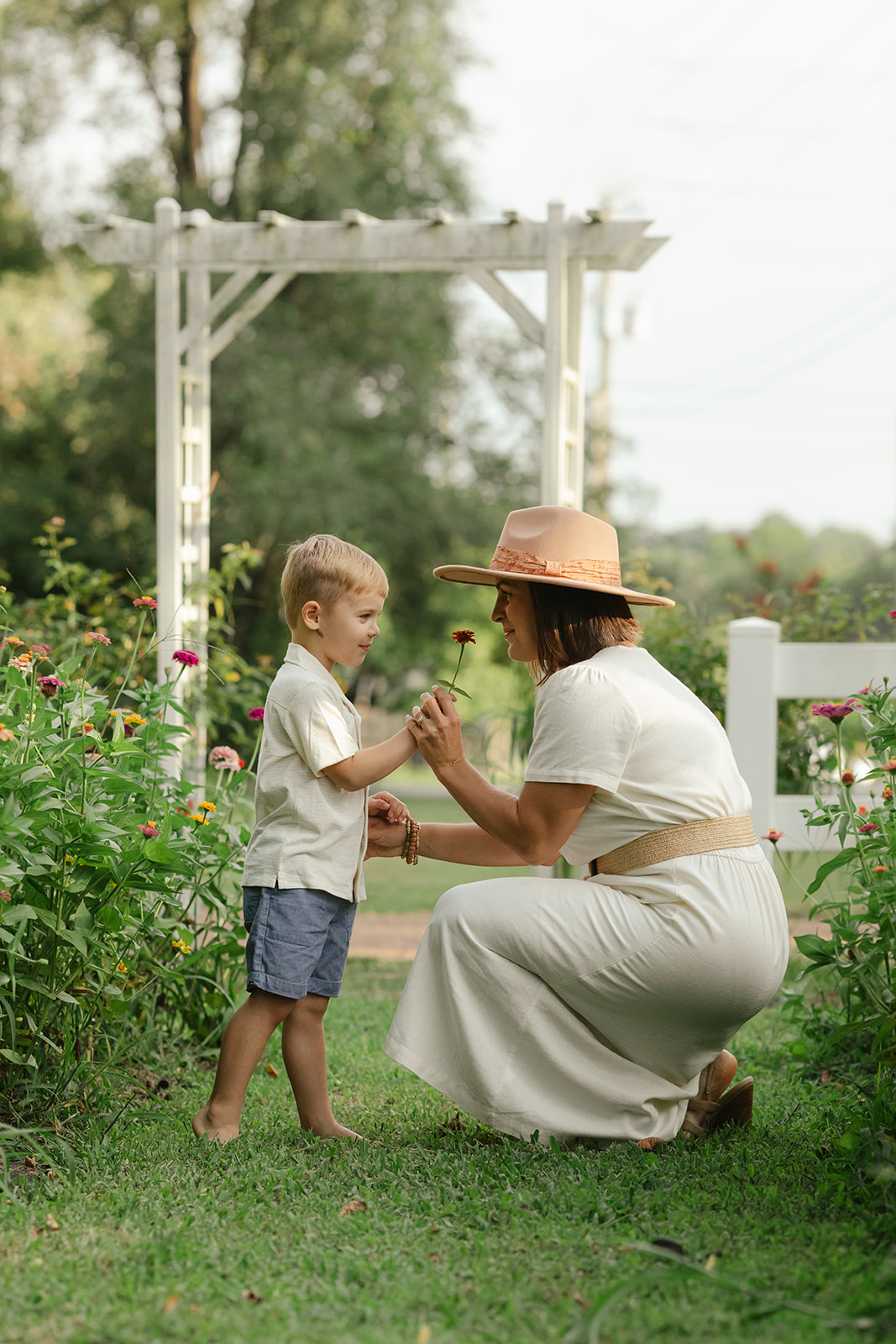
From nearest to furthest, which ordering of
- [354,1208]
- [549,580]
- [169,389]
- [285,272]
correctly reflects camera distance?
[354,1208]
[549,580]
[169,389]
[285,272]

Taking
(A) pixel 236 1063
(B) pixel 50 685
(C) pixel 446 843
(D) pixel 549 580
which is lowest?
(A) pixel 236 1063

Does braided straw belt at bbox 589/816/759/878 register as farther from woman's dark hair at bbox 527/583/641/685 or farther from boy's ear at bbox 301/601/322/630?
boy's ear at bbox 301/601/322/630

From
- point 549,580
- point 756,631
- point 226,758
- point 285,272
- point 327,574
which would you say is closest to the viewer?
point 549,580

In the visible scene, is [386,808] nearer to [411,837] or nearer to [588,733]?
[411,837]

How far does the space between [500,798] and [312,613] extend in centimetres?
61

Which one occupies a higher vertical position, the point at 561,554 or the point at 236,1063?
the point at 561,554

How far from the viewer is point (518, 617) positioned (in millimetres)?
2826

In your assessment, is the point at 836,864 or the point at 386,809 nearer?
the point at 836,864

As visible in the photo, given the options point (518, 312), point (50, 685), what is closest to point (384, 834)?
point (50, 685)

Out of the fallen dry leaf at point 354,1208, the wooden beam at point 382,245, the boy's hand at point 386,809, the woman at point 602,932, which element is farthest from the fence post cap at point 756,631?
the fallen dry leaf at point 354,1208

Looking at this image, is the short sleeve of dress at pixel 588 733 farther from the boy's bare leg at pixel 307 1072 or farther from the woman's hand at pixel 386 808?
the boy's bare leg at pixel 307 1072

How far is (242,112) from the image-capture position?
47.5 feet

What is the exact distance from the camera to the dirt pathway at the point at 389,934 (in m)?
5.63

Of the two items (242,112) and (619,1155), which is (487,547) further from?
(619,1155)
